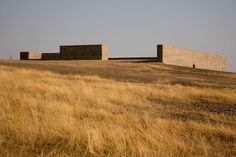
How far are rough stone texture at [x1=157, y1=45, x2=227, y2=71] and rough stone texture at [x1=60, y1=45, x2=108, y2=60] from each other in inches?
229

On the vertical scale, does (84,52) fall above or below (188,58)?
above

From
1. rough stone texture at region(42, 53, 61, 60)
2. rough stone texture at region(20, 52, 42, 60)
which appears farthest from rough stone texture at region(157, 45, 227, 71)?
rough stone texture at region(20, 52, 42, 60)

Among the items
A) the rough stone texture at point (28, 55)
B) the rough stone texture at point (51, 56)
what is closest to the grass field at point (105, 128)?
the rough stone texture at point (51, 56)

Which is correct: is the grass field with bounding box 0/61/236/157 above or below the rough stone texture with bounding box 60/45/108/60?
below

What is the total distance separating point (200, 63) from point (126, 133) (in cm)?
3382

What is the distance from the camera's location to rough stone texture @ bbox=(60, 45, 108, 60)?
29.8m

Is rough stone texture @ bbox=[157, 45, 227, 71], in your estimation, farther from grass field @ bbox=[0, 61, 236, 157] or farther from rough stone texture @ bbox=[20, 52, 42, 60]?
grass field @ bbox=[0, 61, 236, 157]

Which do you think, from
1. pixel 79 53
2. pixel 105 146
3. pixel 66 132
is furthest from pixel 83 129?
pixel 79 53

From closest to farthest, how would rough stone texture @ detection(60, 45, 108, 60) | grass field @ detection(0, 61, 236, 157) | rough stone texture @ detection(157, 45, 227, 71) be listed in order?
grass field @ detection(0, 61, 236, 157) → rough stone texture @ detection(157, 45, 227, 71) → rough stone texture @ detection(60, 45, 108, 60)

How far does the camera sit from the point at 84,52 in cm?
3048

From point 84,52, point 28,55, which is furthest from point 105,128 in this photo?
point 28,55

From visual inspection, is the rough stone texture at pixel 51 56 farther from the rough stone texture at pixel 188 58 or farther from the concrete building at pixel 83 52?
the rough stone texture at pixel 188 58

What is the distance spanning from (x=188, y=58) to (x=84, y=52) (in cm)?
1141

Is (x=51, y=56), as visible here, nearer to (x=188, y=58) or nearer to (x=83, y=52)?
(x=83, y=52)
